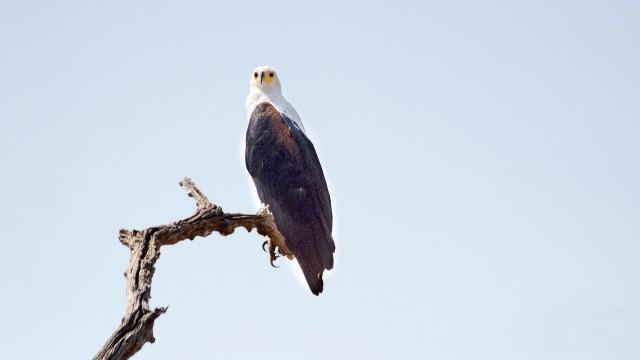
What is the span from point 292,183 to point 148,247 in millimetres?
4736

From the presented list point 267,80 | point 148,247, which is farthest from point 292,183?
point 148,247

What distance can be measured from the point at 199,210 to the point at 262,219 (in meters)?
0.71

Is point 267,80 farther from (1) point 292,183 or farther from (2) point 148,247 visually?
(2) point 148,247

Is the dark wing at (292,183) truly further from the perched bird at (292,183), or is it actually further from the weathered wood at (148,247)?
the weathered wood at (148,247)

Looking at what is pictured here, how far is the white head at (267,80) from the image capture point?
41.4 ft

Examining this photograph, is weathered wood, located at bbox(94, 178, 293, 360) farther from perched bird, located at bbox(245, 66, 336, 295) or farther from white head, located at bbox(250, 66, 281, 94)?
white head, located at bbox(250, 66, 281, 94)

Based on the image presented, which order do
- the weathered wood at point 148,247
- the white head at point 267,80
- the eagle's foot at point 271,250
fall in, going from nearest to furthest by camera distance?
the weathered wood at point 148,247 → the eagle's foot at point 271,250 → the white head at point 267,80

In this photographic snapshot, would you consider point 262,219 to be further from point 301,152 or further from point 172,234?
point 301,152

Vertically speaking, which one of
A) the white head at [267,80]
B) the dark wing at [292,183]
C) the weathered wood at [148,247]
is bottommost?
the weathered wood at [148,247]

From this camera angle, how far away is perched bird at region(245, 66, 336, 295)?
11.0 metres

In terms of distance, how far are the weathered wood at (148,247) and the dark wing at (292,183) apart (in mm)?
2295

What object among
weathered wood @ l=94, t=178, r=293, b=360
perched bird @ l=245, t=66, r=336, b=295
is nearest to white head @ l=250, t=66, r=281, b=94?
perched bird @ l=245, t=66, r=336, b=295

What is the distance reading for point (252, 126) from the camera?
11.9m

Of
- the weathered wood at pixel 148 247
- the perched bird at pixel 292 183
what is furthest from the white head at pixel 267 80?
the weathered wood at pixel 148 247
